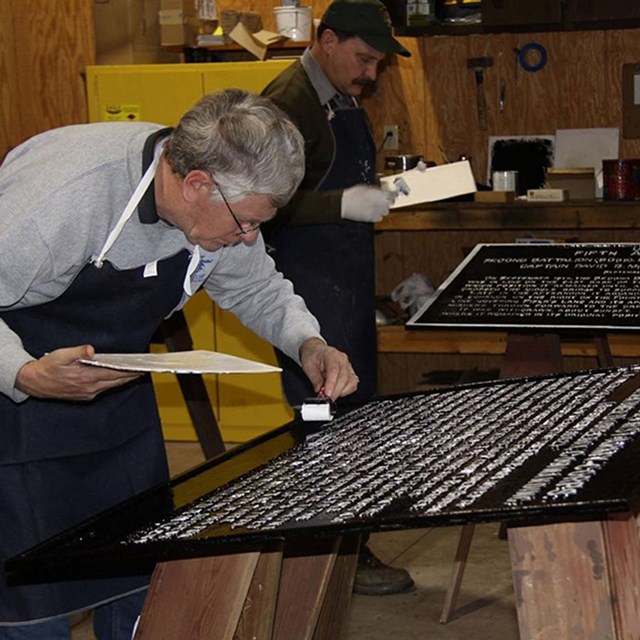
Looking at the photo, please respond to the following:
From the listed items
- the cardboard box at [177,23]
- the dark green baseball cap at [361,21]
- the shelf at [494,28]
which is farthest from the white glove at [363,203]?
the cardboard box at [177,23]

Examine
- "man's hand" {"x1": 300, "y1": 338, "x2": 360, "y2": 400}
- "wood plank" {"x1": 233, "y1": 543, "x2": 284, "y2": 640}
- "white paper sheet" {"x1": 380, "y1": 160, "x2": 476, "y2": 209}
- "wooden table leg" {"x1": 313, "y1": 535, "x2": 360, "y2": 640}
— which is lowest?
"wooden table leg" {"x1": 313, "y1": 535, "x2": 360, "y2": 640}

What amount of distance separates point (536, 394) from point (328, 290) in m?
1.52

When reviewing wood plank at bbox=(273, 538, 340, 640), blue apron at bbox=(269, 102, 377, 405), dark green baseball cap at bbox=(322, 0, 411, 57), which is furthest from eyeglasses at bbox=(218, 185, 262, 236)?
dark green baseball cap at bbox=(322, 0, 411, 57)

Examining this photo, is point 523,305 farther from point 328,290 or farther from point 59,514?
point 59,514

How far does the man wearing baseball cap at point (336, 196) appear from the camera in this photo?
12.0 ft

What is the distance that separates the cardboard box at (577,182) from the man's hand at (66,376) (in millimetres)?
3488

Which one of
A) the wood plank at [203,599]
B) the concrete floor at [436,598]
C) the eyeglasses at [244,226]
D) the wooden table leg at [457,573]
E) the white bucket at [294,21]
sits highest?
the white bucket at [294,21]

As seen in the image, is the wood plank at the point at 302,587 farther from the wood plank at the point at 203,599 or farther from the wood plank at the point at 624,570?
the wood plank at the point at 624,570

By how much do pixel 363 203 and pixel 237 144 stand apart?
1752 millimetres

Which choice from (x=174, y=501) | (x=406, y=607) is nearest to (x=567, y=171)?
(x=406, y=607)

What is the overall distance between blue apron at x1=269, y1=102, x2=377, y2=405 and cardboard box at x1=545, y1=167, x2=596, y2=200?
4.70 ft

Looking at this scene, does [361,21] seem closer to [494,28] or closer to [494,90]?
[494,28]

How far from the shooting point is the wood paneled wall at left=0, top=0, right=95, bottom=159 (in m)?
5.47

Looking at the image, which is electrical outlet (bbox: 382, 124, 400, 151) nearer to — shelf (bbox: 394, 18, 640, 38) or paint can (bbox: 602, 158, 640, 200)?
shelf (bbox: 394, 18, 640, 38)
